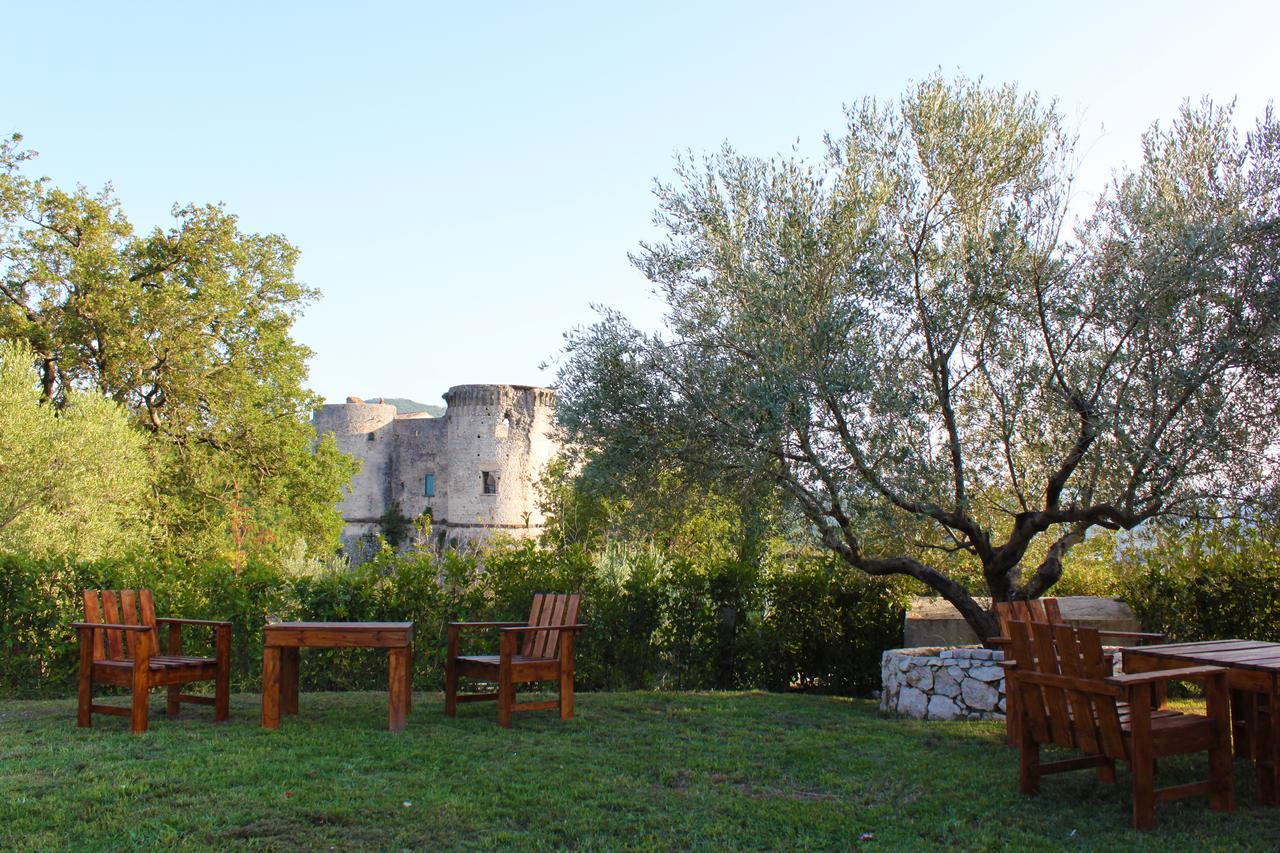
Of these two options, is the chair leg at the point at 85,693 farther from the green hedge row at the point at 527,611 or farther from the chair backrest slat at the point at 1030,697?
the chair backrest slat at the point at 1030,697

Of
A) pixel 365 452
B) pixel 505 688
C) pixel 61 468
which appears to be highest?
pixel 365 452

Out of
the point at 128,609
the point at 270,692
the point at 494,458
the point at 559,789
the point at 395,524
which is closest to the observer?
the point at 559,789

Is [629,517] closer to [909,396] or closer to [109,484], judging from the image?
[909,396]

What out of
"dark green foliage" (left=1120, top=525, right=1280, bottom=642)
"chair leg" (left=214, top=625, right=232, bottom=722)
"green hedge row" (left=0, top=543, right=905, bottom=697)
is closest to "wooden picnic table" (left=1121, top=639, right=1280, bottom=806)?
"dark green foliage" (left=1120, top=525, right=1280, bottom=642)

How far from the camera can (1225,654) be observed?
4.59m

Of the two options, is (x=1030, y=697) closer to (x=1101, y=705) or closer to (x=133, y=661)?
(x=1101, y=705)

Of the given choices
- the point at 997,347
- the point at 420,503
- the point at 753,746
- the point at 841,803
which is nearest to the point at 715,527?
the point at 997,347

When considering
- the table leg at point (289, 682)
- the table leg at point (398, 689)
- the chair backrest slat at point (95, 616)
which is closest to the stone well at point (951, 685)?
the table leg at point (398, 689)

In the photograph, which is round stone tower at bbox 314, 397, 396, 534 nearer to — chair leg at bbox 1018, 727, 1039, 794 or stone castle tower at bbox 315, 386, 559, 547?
stone castle tower at bbox 315, 386, 559, 547

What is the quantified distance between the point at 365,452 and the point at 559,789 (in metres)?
27.4

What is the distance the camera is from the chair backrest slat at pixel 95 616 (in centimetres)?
596

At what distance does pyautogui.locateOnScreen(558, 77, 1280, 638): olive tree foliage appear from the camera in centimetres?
625

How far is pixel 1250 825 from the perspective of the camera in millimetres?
3803

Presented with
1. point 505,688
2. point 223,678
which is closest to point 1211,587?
point 505,688
